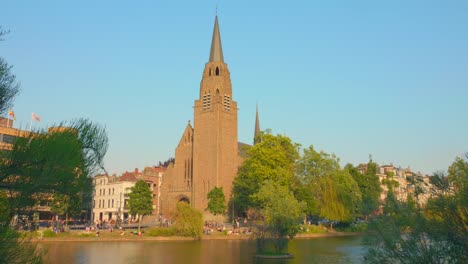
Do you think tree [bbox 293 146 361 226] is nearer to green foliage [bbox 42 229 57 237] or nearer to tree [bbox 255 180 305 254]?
tree [bbox 255 180 305 254]

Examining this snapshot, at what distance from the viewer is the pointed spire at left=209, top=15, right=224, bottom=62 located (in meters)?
86.1

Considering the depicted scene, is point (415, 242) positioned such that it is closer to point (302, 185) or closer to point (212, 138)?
point (302, 185)

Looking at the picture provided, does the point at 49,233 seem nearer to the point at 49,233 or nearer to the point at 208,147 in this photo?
the point at 49,233

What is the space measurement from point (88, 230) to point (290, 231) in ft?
95.5

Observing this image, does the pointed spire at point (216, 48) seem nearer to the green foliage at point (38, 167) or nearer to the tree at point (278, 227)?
the tree at point (278, 227)

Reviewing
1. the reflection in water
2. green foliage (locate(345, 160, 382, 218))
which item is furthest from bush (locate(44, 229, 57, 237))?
green foliage (locate(345, 160, 382, 218))

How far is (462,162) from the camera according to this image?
13.8 metres

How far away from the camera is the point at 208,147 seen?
82375mm

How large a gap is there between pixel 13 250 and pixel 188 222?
130 ft

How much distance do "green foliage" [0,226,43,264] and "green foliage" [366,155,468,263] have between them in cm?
985

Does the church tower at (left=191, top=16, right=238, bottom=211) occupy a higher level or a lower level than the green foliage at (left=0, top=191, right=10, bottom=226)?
higher

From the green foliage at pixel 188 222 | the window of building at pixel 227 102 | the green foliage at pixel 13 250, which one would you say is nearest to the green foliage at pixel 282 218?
the green foliage at pixel 188 222

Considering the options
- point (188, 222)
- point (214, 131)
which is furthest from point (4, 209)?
point (214, 131)

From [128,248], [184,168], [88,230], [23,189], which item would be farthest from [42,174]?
[184,168]
